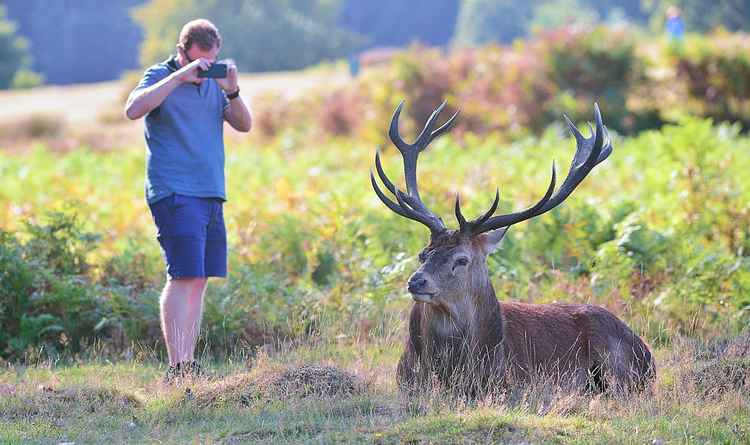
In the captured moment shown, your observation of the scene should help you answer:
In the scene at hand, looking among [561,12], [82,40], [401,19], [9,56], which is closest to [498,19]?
[561,12]

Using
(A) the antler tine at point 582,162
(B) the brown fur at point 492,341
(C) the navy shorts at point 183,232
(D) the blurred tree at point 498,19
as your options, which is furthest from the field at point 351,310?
(D) the blurred tree at point 498,19

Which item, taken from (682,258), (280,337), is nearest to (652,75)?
(682,258)

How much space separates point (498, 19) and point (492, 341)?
78.6 m

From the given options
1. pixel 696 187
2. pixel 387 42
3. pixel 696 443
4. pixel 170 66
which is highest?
pixel 387 42

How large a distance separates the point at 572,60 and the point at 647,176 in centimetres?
1385

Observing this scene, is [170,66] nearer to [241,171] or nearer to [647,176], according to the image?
[647,176]

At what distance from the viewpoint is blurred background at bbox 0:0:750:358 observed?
10.1 metres

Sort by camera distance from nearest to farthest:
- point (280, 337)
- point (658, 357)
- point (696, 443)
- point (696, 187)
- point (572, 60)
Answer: point (696, 443), point (658, 357), point (280, 337), point (696, 187), point (572, 60)

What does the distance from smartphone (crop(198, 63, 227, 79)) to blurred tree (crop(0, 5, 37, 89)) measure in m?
63.4

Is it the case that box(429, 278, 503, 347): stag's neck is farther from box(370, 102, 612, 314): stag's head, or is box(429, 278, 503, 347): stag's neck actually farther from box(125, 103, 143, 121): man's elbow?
box(125, 103, 143, 121): man's elbow

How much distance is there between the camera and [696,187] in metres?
13.2

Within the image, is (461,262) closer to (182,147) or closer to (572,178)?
(572,178)

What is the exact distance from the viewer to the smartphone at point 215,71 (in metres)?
8.23

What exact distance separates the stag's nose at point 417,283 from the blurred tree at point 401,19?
9342 cm
